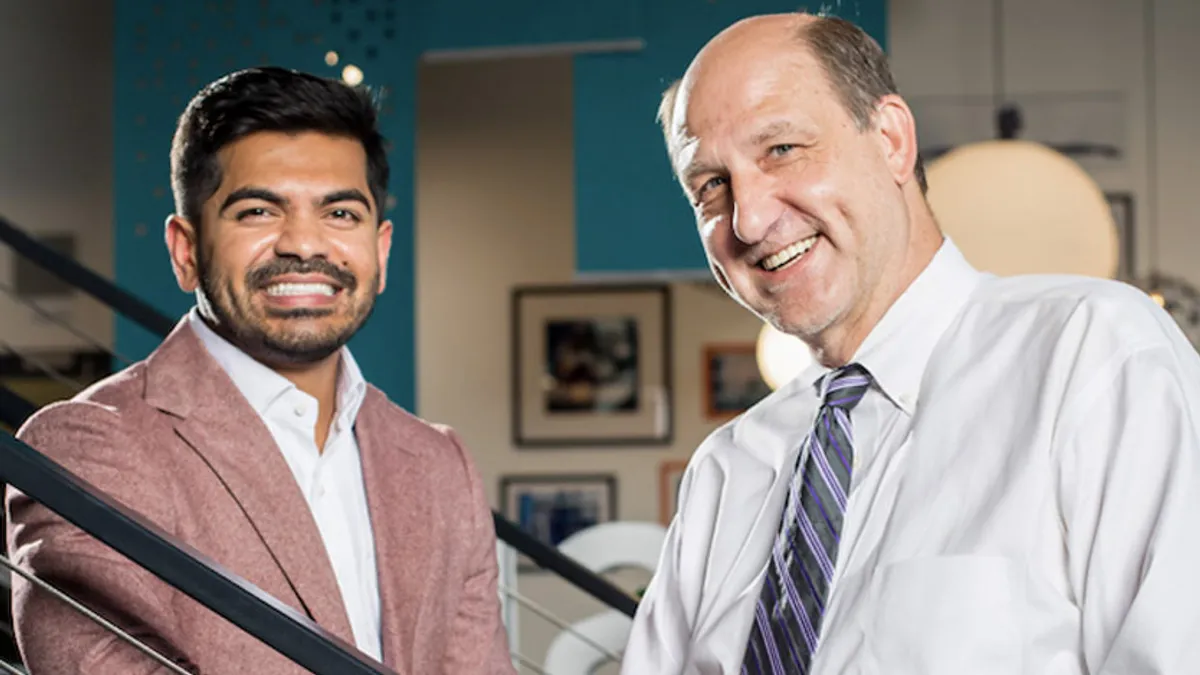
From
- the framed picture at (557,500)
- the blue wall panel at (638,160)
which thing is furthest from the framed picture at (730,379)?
the blue wall panel at (638,160)

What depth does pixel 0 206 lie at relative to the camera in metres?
5.76

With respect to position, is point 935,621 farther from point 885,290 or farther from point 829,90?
point 829,90

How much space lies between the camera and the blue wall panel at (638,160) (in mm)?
4242

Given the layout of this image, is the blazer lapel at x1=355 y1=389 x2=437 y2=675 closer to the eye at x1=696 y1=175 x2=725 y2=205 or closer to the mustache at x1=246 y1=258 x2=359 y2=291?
the mustache at x1=246 y1=258 x2=359 y2=291

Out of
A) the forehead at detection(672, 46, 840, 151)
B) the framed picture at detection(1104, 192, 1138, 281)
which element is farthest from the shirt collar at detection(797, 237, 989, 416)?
the framed picture at detection(1104, 192, 1138, 281)

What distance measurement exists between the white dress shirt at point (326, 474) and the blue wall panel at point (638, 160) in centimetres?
221

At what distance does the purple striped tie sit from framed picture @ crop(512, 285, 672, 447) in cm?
545

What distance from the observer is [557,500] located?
702cm

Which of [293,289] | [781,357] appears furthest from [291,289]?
[781,357]

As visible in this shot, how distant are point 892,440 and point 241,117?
3.58 feet

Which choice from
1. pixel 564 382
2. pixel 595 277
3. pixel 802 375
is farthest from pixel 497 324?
pixel 802 375

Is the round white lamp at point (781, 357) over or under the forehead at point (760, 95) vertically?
under

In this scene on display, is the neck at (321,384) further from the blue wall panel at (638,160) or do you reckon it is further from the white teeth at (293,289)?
the blue wall panel at (638,160)

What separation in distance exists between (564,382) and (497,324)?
0.47 m
